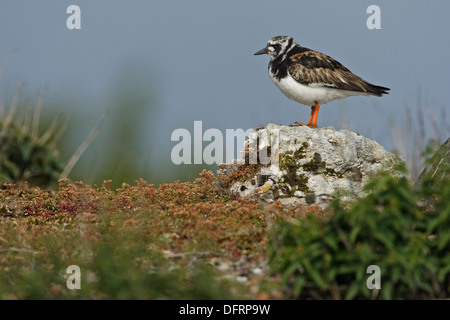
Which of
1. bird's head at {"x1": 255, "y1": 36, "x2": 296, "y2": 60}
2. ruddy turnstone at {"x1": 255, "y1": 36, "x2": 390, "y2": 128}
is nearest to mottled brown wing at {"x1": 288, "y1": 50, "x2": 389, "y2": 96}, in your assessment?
ruddy turnstone at {"x1": 255, "y1": 36, "x2": 390, "y2": 128}

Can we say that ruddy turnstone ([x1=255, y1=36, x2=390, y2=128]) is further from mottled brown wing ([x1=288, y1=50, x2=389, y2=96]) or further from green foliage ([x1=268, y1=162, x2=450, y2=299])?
green foliage ([x1=268, y1=162, x2=450, y2=299])

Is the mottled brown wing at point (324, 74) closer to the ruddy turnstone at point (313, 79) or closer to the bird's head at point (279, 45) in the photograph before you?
the ruddy turnstone at point (313, 79)

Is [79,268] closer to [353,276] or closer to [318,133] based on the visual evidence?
[353,276]

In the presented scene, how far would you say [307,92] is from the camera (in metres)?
10.7

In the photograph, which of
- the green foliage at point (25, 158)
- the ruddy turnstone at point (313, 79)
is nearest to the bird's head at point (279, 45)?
the ruddy turnstone at point (313, 79)

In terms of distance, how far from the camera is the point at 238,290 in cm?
564

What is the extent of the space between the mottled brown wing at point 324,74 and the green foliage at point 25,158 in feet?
19.6

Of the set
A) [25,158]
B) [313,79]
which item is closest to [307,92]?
[313,79]

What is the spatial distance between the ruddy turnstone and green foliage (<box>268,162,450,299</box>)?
5.37 m

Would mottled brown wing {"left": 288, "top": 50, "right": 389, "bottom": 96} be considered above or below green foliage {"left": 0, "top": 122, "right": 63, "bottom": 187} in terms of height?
above

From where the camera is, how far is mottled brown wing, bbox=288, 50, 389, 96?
35.2 feet

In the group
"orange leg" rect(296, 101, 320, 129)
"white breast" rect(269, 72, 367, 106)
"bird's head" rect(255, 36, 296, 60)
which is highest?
"bird's head" rect(255, 36, 296, 60)

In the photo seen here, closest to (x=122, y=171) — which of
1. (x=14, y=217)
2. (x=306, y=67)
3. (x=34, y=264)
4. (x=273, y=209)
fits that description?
(x=14, y=217)

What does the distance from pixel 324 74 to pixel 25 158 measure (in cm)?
679
